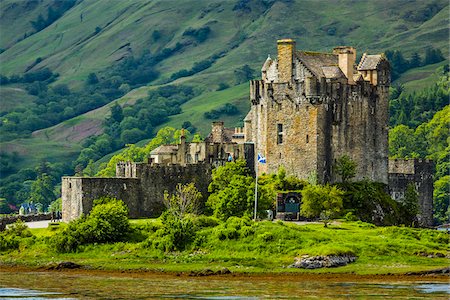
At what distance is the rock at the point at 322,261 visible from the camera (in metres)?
102

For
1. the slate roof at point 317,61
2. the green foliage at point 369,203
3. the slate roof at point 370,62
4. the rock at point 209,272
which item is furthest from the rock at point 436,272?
the slate roof at point 370,62

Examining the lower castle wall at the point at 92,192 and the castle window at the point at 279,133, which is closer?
the lower castle wall at the point at 92,192

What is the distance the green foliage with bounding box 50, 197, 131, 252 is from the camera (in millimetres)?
111312

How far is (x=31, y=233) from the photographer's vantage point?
116m

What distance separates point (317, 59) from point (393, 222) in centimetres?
1552

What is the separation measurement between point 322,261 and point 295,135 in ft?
79.8

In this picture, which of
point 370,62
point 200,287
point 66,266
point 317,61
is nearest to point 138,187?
point 66,266

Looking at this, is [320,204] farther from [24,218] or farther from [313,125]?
[24,218]

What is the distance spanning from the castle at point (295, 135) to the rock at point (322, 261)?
785 inches

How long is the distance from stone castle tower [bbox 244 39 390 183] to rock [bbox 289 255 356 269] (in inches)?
861

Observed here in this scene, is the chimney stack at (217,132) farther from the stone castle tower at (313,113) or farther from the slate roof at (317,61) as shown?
the slate roof at (317,61)

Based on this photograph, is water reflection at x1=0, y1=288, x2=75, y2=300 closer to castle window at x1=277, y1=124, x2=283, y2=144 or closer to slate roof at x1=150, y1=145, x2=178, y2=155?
castle window at x1=277, y1=124, x2=283, y2=144

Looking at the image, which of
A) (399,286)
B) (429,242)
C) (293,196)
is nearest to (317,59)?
(293,196)

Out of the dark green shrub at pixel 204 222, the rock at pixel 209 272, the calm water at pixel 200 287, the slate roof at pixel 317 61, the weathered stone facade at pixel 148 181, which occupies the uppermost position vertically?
the slate roof at pixel 317 61
